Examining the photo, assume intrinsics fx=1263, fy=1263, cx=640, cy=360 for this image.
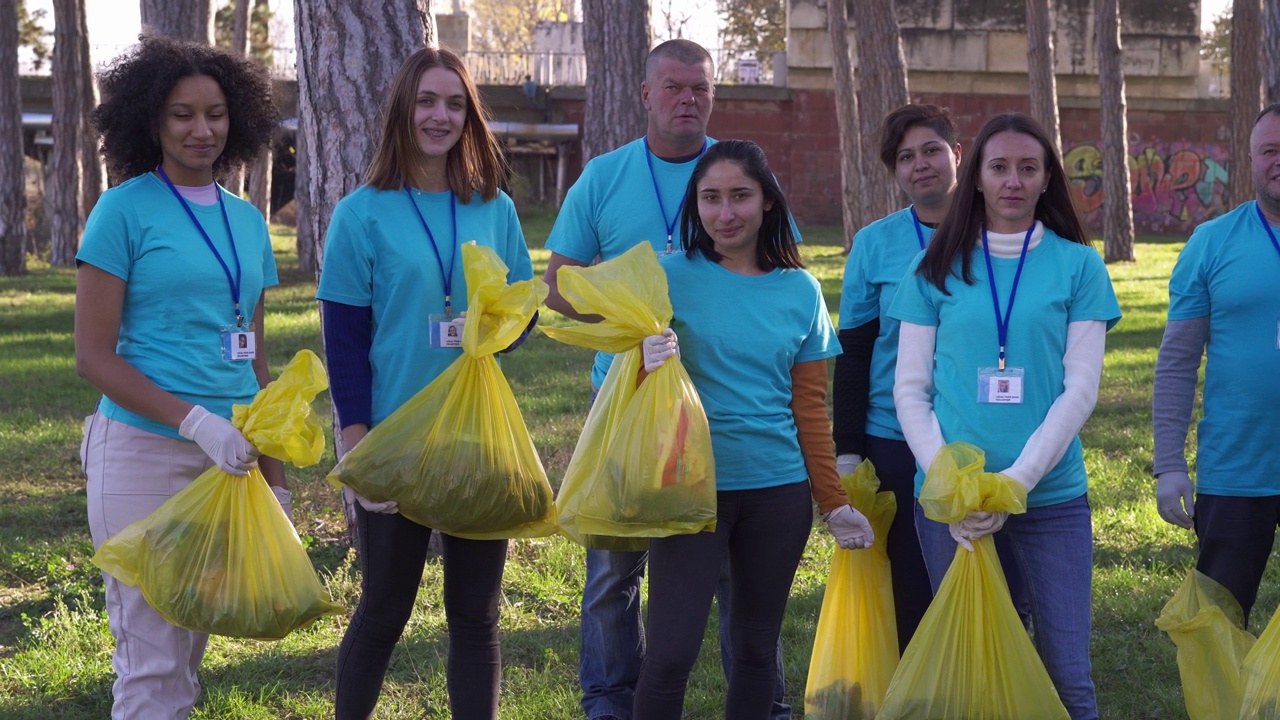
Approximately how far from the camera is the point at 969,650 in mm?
2738

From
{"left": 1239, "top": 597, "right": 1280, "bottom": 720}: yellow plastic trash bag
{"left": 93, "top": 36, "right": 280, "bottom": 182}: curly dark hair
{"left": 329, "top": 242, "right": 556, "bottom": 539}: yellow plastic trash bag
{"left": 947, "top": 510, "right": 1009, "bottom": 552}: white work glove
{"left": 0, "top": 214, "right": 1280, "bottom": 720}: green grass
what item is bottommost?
{"left": 0, "top": 214, "right": 1280, "bottom": 720}: green grass

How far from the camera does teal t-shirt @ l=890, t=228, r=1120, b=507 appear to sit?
277 centimetres

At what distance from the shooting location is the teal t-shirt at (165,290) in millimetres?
2674

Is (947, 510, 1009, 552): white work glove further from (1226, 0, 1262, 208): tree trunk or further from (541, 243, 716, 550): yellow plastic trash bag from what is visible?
(1226, 0, 1262, 208): tree trunk

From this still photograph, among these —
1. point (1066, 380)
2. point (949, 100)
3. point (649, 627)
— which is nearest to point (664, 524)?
point (649, 627)

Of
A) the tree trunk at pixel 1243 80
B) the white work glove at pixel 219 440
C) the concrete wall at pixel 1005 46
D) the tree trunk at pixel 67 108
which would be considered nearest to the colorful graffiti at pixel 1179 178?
the concrete wall at pixel 1005 46

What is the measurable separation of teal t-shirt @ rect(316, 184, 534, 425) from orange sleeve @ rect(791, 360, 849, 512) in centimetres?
78

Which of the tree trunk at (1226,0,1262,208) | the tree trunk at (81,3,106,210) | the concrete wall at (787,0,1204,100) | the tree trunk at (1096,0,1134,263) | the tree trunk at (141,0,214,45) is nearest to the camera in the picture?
the tree trunk at (1226,0,1262,208)

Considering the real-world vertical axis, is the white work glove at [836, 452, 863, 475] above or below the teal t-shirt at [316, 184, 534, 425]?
below

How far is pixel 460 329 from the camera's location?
2844 millimetres

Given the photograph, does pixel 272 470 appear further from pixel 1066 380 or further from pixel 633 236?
pixel 1066 380

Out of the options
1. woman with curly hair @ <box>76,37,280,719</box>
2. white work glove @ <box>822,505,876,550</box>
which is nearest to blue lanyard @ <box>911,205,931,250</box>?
white work glove @ <box>822,505,876,550</box>

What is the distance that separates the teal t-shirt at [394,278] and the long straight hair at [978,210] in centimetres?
97

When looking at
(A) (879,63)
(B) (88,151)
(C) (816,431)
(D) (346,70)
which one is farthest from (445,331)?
(B) (88,151)
